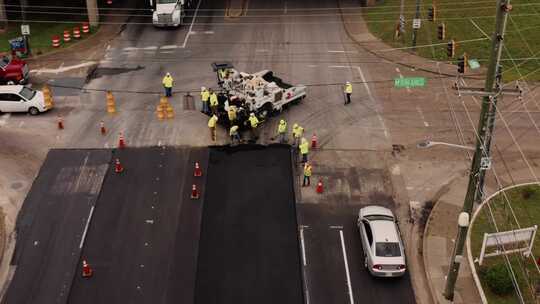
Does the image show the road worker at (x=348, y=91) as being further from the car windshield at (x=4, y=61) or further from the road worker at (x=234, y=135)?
the car windshield at (x=4, y=61)

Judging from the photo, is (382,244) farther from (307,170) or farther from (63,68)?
(63,68)

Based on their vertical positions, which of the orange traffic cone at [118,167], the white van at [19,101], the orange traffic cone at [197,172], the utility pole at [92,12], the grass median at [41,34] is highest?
the utility pole at [92,12]

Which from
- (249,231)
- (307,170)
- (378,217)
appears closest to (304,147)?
(307,170)

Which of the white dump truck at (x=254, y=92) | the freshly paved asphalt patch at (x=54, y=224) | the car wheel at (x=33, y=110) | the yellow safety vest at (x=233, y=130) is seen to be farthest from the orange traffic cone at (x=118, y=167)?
the car wheel at (x=33, y=110)

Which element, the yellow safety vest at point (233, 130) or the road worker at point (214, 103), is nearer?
the yellow safety vest at point (233, 130)

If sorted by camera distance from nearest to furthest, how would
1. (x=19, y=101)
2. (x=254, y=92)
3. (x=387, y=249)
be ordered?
(x=387, y=249), (x=254, y=92), (x=19, y=101)

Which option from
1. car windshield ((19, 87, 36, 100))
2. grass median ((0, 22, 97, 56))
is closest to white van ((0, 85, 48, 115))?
car windshield ((19, 87, 36, 100))

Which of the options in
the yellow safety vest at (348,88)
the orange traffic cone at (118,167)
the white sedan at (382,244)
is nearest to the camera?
the white sedan at (382,244)

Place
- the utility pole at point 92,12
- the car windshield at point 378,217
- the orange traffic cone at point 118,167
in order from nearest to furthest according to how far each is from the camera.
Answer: the car windshield at point 378,217
the orange traffic cone at point 118,167
the utility pole at point 92,12
